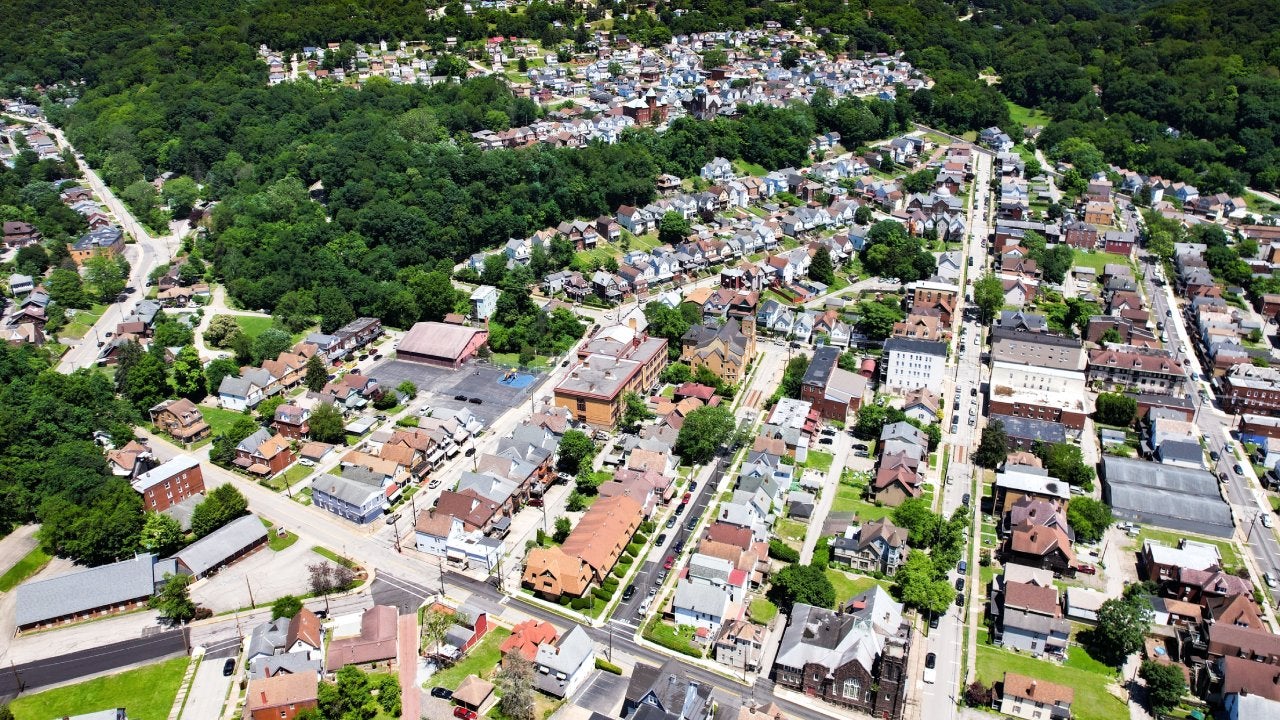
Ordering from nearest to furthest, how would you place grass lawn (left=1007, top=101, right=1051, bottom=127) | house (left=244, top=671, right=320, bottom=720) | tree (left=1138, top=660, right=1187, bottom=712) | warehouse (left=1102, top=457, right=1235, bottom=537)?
1. house (left=244, top=671, right=320, bottom=720)
2. tree (left=1138, top=660, right=1187, bottom=712)
3. warehouse (left=1102, top=457, right=1235, bottom=537)
4. grass lawn (left=1007, top=101, right=1051, bottom=127)

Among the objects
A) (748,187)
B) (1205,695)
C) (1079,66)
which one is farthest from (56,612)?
(1079,66)

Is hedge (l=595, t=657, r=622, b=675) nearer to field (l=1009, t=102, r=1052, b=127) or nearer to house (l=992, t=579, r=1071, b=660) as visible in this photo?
house (l=992, t=579, r=1071, b=660)

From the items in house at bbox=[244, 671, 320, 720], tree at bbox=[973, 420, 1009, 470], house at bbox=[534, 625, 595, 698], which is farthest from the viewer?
tree at bbox=[973, 420, 1009, 470]

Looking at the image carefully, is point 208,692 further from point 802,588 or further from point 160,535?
point 802,588

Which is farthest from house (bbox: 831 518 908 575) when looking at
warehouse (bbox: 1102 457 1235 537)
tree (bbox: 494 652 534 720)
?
tree (bbox: 494 652 534 720)

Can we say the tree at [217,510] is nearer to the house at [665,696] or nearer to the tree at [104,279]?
the house at [665,696]

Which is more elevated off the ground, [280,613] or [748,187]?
[748,187]

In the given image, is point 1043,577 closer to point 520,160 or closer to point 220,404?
point 220,404
